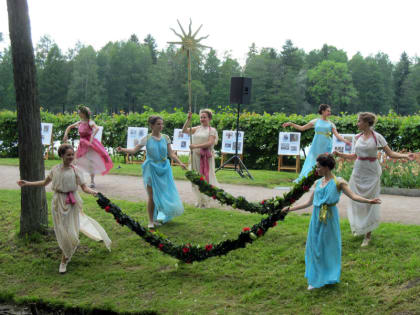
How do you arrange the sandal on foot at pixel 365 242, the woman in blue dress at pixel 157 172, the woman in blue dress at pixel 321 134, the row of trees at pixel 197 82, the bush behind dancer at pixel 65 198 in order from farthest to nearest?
the row of trees at pixel 197 82, the woman in blue dress at pixel 321 134, the woman in blue dress at pixel 157 172, the sandal on foot at pixel 365 242, the bush behind dancer at pixel 65 198

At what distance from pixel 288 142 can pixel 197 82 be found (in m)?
54.9

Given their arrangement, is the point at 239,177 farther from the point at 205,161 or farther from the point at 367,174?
the point at 367,174

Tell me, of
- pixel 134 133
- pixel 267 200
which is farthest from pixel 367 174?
pixel 134 133

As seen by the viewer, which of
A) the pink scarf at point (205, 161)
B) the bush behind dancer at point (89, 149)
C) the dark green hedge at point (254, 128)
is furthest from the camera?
the dark green hedge at point (254, 128)

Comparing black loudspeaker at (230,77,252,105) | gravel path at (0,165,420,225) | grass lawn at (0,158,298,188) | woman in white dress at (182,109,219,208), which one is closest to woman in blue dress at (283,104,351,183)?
gravel path at (0,165,420,225)

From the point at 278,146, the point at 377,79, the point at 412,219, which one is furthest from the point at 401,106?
the point at 412,219

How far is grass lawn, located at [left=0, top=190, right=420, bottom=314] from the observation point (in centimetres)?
554

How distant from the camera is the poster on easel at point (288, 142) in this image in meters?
16.8

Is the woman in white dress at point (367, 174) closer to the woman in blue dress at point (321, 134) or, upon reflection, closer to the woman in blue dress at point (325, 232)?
the woman in blue dress at point (325, 232)

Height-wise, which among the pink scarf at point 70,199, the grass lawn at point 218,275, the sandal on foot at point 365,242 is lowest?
the grass lawn at point 218,275

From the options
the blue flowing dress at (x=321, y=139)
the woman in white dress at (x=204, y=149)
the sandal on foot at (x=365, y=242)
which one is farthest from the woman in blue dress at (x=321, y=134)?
the sandal on foot at (x=365, y=242)

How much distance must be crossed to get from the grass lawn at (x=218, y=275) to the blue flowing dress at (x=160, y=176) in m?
0.45

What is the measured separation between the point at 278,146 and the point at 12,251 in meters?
11.6

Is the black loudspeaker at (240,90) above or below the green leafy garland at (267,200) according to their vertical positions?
above
